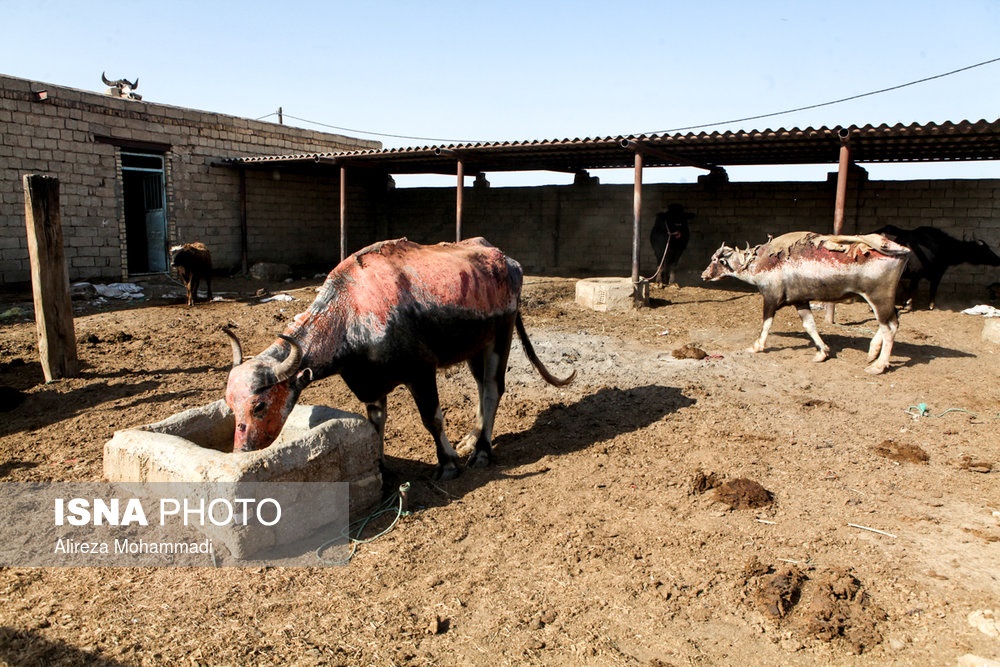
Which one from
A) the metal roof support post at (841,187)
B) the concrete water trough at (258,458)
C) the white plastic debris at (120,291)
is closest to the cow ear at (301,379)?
the concrete water trough at (258,458)

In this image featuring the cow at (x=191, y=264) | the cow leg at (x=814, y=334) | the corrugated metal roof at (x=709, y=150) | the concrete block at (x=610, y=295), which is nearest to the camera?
the cow leg at (x=814, y=334)

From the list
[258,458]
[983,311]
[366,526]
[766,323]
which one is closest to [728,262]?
[766,323]

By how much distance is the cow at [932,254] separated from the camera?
11.1m

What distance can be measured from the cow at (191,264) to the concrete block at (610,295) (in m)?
6.67

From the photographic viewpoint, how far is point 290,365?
3852 millimetres

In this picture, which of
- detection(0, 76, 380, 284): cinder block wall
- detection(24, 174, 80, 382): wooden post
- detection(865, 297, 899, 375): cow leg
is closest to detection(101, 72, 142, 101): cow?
detection(0, 76, 380, 284): cinder block wall

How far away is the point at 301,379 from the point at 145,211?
1358 cm

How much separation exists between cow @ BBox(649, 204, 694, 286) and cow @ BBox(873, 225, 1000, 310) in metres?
3.76

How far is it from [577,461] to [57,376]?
5.77 metres

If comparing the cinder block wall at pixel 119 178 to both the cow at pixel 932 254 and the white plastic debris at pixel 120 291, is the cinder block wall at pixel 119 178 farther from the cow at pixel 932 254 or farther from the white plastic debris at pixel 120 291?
the cow at pixel 932 254

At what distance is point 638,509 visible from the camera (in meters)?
4.37

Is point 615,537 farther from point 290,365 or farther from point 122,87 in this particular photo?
point 122,87

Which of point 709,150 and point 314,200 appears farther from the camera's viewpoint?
point 314,200

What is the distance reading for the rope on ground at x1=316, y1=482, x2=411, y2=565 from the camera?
12.3 ft
